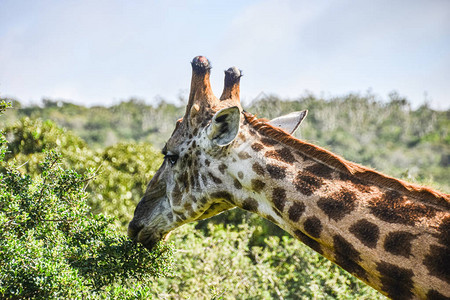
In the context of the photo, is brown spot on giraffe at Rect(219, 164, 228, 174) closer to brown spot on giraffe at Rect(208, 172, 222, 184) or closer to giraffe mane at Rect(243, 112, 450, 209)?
brown spot on giraffe at Rect(208, 172, 222, 184)

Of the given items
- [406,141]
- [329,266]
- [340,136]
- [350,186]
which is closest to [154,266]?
[350,186]

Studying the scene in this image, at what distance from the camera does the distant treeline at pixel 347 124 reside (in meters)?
50.9

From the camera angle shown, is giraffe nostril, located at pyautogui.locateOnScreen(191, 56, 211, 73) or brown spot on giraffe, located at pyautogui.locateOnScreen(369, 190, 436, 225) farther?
giraffe nostril, located at pyautogui.locateOnScreen(191, 56, 211, 73)

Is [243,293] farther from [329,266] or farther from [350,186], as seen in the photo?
[350,186]

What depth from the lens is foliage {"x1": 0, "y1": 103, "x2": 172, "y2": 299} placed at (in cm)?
288

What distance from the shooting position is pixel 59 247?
3174 mm

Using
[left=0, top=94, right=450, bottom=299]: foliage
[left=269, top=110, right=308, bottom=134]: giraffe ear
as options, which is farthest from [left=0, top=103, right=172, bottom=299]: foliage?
[left=269, top=110, right=308, bottom=134]: giraffe ear

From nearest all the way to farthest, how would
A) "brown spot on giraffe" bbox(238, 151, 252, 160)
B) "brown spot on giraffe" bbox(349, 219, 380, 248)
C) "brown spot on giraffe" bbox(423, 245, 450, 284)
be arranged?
1. "brown spot on giraffe" bbox(423, 245, 450, 284)
2. "brown spot on giraffe" bbox(349, 219, 380, 248)
3. "brown spot on giraffe" bbox(238, 151, 252, 160)

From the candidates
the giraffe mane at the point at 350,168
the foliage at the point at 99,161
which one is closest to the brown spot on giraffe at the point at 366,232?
the giraffe mane at the point at 350,168

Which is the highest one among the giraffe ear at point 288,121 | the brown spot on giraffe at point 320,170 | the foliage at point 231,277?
the giraffe ear at point 288,121

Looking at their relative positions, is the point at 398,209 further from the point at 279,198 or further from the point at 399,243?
the point at 279,198

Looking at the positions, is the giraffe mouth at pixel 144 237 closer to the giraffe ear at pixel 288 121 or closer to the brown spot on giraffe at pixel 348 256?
the giraffe ear at pixel 288 121

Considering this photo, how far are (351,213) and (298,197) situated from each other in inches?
13.8

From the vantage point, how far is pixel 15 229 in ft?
10.4
